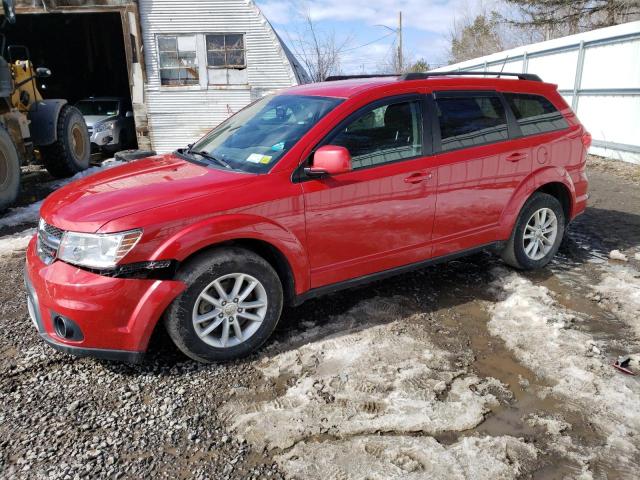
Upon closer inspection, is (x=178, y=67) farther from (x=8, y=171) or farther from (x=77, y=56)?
(x=77, y=56)

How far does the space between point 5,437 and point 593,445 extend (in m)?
2.98

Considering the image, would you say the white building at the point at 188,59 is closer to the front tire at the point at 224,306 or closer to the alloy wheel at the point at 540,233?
the alloy wheel at the point at 540,233

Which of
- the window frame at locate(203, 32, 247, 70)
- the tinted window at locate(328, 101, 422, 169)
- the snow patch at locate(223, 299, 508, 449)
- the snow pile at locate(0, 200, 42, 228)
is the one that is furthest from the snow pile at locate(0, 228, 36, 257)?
the window frame at locate(203, 32, 247, 70)

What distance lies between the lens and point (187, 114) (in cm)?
1316

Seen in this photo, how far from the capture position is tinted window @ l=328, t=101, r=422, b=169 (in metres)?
3.44

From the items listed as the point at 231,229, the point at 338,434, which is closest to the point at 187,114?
the point at 231,229

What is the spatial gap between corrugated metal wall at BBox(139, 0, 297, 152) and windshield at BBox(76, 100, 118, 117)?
5.24 feet

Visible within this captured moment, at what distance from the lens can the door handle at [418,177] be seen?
359cm

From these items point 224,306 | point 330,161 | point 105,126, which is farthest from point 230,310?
point 105,126

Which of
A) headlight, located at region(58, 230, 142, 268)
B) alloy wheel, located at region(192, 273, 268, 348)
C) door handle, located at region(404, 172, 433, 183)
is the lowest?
alloy wheel, located at region(192, 273, 268, 348)

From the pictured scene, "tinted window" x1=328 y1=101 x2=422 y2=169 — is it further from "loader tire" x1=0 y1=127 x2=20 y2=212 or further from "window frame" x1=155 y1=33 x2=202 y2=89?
"window frame" x1=155 y1=33 x2=202 y2=89

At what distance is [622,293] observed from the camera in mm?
4164

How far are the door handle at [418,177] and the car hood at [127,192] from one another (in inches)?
46.2

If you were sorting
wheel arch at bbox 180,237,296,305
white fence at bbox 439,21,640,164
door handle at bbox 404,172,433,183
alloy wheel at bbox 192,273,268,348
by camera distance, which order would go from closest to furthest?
alloy wheel at bbox 192,273,268,348
wheel arch at bbox 180,237,296,305
door handle at bbox 404,172,433,183
white fence at bbox 439,21,640,164
